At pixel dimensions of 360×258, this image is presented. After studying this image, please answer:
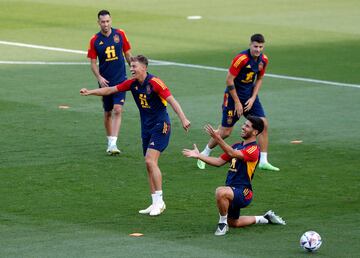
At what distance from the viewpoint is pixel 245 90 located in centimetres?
1838

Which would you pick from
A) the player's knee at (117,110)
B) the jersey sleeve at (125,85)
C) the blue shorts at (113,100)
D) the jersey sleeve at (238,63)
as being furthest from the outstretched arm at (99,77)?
the jersey sleeve at (125,85)

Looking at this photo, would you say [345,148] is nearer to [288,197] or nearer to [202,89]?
[288,197]

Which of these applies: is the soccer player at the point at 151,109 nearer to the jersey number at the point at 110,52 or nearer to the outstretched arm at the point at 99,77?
the outstretched arm at the point at 99,77

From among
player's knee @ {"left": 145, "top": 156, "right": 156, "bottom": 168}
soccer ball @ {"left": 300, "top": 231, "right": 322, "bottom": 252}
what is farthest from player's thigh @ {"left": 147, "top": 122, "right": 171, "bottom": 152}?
soccer ball @ {"left": 300, "top": 231, "right": 322, "bottom": 252}

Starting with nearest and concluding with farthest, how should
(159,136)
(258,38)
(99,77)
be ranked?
(159,136) < (258,38) < (99,77)

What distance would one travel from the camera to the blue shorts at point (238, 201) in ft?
46.5

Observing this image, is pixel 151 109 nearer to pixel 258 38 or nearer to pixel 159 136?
pixel 159 136

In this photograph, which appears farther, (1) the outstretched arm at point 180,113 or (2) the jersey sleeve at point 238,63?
(2) the jersey sleeve at point 238,63

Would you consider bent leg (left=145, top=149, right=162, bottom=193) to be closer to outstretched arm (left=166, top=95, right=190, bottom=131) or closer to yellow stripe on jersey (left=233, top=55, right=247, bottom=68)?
outstretched arm (left=166, top=95, right=190, bottom=131)

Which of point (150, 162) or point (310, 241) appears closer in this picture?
point (310, 241)

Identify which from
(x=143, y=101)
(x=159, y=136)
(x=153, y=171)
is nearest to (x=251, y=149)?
(x=153, y=171)

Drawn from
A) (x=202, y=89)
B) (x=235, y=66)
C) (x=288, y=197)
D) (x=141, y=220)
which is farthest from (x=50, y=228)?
(x=202, y=89)

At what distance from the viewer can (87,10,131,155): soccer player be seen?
64.4 ft

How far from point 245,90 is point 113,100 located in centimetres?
270
